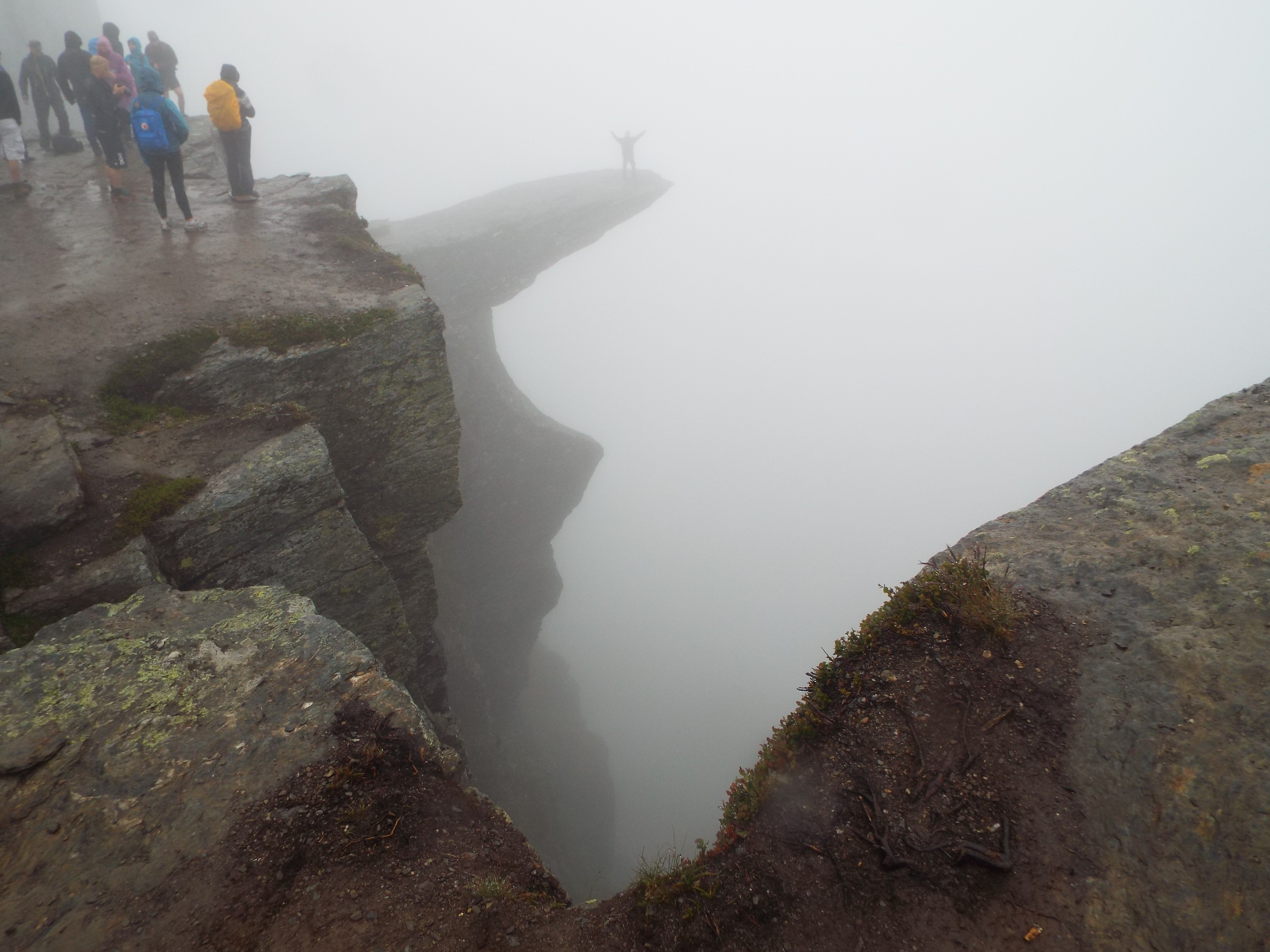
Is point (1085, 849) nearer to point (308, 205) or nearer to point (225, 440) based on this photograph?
point (225, 440)

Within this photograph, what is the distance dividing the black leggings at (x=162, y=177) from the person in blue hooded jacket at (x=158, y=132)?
10 millimetres

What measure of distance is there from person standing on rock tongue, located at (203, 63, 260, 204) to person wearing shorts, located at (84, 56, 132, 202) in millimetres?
2536

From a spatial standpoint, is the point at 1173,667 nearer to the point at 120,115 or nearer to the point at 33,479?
the point at 33,479

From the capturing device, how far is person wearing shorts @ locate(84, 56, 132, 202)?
15055 mm

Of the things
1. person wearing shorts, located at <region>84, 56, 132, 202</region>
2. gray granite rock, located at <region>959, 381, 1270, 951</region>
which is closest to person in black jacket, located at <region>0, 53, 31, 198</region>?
person wearing shorts, located at <region>84, 56, 132, 202</region>

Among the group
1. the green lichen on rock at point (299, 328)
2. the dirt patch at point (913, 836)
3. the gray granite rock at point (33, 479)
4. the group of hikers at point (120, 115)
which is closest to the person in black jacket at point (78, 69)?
the group of hikers at point (120, 115)

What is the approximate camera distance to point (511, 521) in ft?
110

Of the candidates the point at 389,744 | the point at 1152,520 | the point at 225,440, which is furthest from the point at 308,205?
the point at 1152,520

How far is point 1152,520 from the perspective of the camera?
7.68m

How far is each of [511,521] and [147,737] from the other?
27225 mm

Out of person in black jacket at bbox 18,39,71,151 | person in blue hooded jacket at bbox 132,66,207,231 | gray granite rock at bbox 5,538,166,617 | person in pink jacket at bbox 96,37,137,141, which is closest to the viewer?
gray granite rock at bbox 5,538,166,617

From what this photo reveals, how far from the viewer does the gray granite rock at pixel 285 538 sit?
9562 mm

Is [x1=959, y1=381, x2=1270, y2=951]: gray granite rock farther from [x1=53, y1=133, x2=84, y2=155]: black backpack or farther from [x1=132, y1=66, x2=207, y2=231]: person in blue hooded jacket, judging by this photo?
[x1=53, y1=133, x2=84, y2=155]: black backpack

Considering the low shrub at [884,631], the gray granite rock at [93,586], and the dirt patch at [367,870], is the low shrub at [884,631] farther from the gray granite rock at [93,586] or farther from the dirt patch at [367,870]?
the gray granite rock at [93,586]
